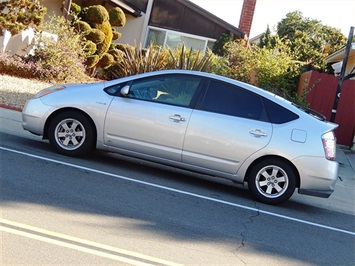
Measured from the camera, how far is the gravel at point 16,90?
12.7 m

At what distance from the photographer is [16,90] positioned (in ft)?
46.1

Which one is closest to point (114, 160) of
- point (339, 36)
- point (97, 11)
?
point (97, 11)

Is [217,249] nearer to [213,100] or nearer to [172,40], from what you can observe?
[213,100]

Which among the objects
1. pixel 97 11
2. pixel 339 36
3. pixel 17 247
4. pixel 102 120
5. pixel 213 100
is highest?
pixel 339 36

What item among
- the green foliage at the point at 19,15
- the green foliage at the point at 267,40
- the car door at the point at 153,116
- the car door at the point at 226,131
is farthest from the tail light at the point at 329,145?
the green foliage at the point at 267,40

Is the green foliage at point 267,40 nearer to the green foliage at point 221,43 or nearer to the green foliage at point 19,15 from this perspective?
the green foliage at point 221,43

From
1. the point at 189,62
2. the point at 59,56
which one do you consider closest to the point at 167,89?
the point at 189,62

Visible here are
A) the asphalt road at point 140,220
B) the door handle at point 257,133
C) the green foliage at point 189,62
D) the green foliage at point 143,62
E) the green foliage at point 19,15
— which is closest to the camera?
the asphalt road at point 140,220

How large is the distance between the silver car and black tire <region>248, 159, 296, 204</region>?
1cm

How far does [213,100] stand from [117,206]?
2501 millimetres

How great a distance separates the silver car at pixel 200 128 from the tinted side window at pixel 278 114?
14mm

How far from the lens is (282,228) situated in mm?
7008

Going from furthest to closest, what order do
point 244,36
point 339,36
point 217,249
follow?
point 339,36
point 244,36
point 217,249

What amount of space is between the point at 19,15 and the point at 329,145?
1171 centimetres
